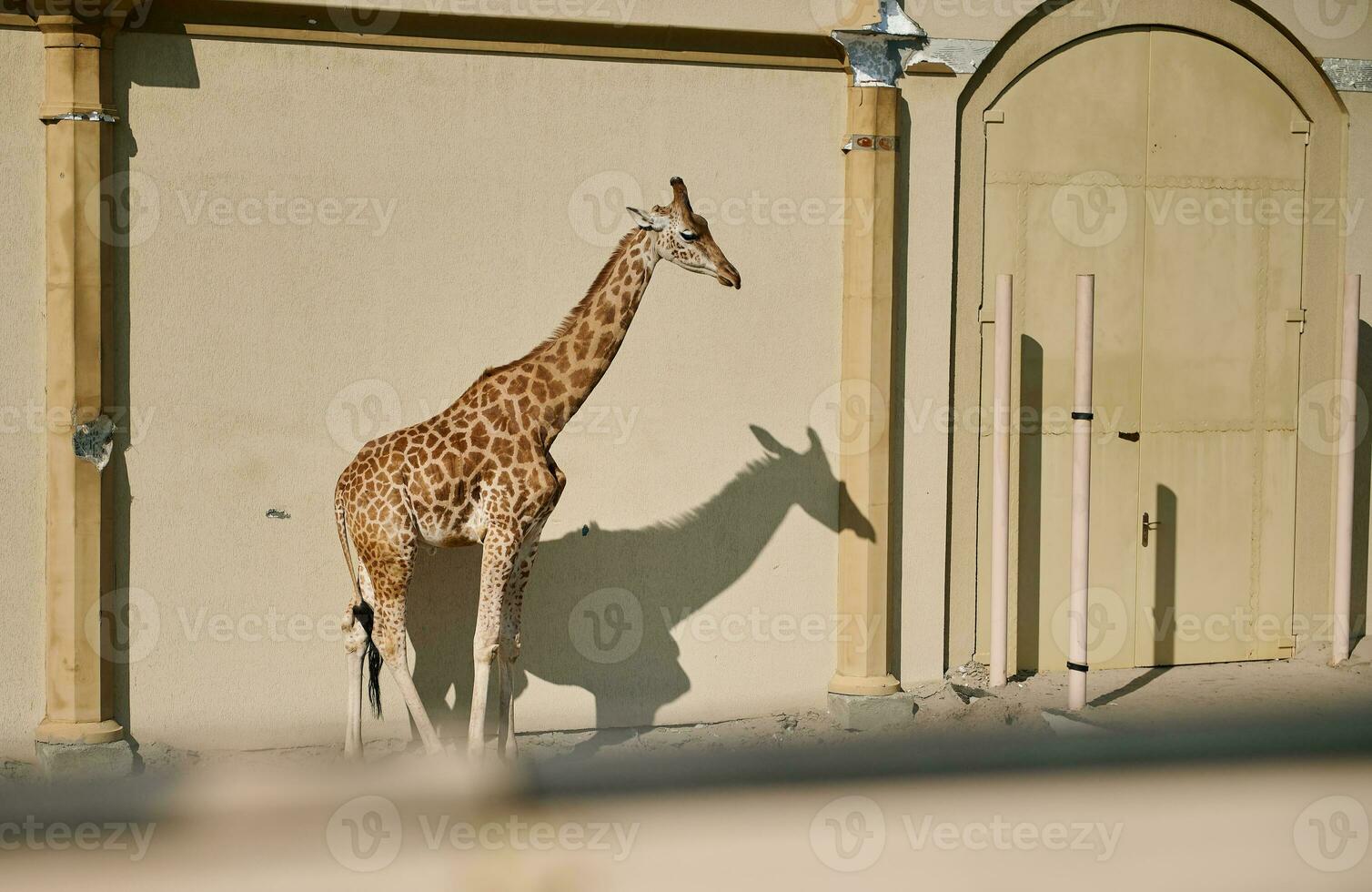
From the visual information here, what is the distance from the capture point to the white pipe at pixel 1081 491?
734 cm

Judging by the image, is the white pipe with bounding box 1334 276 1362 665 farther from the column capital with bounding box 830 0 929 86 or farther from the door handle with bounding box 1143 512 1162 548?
the column capital with bounding box 830 0 929 86

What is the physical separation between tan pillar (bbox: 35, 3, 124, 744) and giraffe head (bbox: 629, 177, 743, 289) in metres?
2.34

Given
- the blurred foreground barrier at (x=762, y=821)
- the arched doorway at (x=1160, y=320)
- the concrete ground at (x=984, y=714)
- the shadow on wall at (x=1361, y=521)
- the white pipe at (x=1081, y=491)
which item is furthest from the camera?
the shadow on wall at (x=1361, y=521)

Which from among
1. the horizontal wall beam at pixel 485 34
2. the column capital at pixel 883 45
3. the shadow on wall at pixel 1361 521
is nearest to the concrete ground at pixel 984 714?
the shadow on wall at pixel 1361 521

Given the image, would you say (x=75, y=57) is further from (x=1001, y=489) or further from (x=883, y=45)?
(x=1001, y=489)

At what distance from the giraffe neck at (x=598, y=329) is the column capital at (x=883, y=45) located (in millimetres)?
1605

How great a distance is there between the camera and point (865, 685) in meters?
7.56

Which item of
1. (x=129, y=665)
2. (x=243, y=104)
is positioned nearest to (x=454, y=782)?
(x=129, y=665)

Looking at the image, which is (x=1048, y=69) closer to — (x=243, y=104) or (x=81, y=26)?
(x=243, y=104)

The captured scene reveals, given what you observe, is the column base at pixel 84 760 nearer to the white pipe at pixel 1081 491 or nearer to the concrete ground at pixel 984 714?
the concrete ground at pixel 984 714

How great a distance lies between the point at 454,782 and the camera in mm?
6484

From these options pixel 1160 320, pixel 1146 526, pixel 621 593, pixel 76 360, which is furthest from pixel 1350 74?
pixel 76 360

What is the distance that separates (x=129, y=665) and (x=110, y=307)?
1.59 meters

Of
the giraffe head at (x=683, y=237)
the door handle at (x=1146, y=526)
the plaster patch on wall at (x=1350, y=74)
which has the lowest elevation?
the door handle at (x=1146, y=526)
